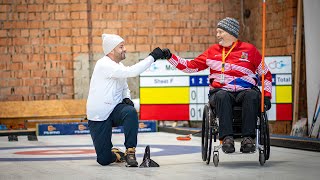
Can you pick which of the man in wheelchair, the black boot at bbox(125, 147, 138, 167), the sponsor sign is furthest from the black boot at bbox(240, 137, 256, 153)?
the sponsor sign

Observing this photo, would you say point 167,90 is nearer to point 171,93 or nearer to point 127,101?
point 171,93

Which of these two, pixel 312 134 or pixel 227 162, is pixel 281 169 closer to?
pixel 227 162

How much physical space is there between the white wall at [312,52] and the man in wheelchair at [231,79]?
3995 millimetres

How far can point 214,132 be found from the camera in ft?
17.6

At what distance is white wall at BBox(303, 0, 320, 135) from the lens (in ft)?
31.4

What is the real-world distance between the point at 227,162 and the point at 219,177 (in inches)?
44.6

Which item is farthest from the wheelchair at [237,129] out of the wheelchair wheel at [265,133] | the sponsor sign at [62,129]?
the sponsor sign at [62,129]

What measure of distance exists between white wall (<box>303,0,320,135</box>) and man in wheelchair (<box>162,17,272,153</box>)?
Result: 13.1 ft

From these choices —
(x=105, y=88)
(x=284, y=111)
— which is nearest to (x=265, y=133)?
(x=105, y=88)

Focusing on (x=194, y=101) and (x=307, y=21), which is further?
(x=194, y=101)

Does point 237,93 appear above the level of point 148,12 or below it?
below

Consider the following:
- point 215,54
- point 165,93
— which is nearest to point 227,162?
point 215,54

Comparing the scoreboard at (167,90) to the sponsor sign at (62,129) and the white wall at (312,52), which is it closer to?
the sponsor sign at (62,129)

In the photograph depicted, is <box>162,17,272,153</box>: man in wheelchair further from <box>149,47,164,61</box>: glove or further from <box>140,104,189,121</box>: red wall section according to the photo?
<box>140,104,189,121</box>: red wall section
